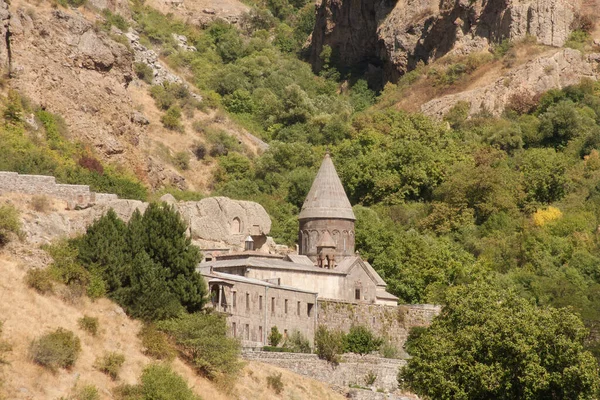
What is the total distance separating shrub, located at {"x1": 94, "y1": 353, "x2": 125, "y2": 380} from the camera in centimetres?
5034

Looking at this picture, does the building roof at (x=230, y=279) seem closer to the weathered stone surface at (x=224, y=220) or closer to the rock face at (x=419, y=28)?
the weathered stone surface at (x=224, y=220)

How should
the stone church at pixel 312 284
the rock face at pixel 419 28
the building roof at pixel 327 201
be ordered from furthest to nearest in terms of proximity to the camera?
1. the rock face at pixel 419 28
2. the building roof at pixel 327 201
3. the stone church at pixel 312 284

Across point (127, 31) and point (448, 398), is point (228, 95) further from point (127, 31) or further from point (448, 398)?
point (448, 398)

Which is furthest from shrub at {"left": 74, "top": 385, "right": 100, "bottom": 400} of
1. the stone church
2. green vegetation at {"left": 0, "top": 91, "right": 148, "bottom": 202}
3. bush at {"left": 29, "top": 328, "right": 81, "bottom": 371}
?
green vegetation at {"left": 0, "top": 91, "right": 148, "bottom": 202}

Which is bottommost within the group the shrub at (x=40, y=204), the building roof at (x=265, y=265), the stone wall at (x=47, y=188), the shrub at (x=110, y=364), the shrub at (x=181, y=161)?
the shrub at (x=110, y=364)

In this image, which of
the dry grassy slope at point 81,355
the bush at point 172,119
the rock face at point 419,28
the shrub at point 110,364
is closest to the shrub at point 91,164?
the bush at point 172,119

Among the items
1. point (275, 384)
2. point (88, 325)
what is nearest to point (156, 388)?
point (88, 325)

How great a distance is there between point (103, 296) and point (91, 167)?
78.3ft

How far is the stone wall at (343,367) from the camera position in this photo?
59034mm

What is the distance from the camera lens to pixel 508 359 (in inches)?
2084

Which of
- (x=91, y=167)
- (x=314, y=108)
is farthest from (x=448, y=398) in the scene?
(x=314, y=108)

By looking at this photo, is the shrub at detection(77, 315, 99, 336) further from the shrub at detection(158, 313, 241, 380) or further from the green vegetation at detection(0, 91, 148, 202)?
the green vegetation at detection(0, 91, 148, 202)

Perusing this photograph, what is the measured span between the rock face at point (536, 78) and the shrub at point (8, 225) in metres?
49.1

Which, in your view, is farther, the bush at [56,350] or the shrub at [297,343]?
the shrub at [297,343]
